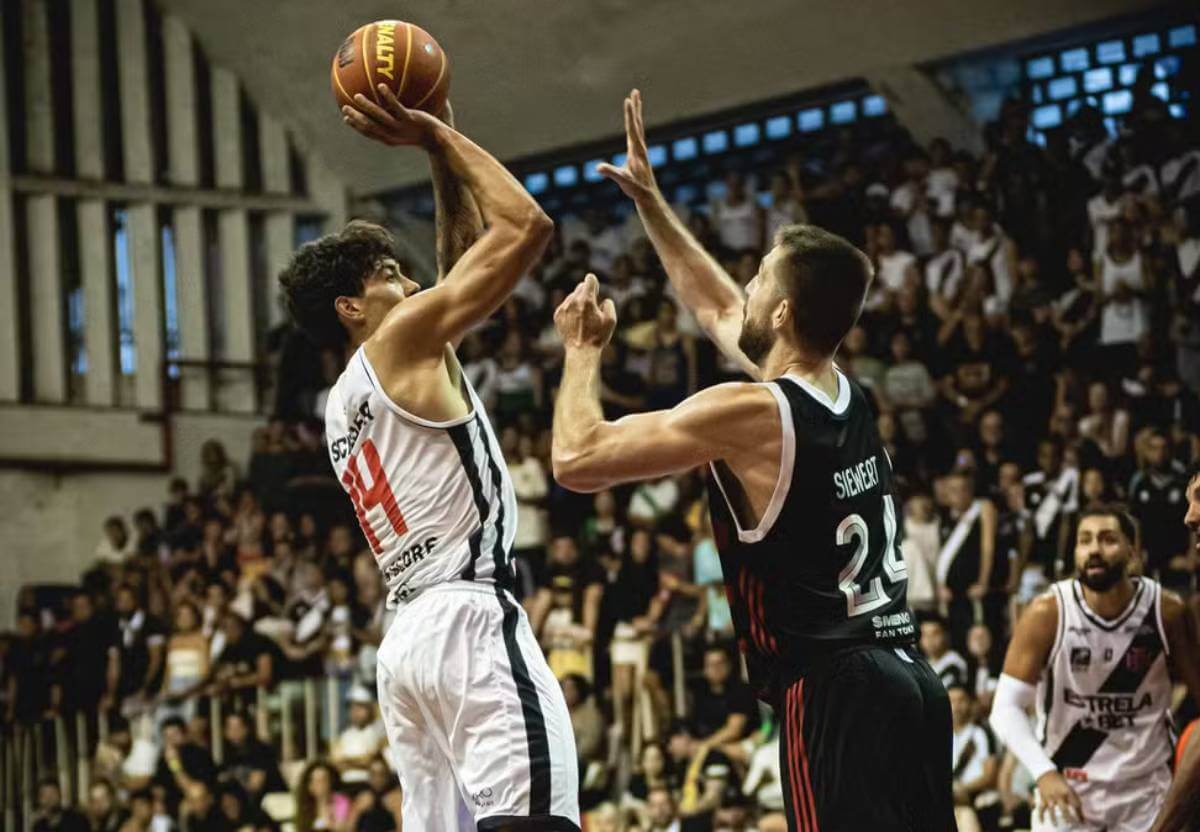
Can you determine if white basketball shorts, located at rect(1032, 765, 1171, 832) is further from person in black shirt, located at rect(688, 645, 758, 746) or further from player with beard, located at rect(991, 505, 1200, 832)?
person in black shirt, located at rect(688, 645, 758, 746)

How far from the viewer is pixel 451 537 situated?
4555 mm

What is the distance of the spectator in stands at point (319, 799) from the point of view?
36.5ft

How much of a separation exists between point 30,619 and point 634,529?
673 centimetres

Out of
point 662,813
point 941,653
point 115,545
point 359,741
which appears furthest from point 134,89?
point 941,653

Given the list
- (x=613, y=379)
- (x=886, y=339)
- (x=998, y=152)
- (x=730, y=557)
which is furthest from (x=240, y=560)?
(x=730, y=557)

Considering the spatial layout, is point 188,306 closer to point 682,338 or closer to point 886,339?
point 682,338

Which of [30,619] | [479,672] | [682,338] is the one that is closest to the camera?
[479,672]

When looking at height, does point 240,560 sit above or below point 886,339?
below

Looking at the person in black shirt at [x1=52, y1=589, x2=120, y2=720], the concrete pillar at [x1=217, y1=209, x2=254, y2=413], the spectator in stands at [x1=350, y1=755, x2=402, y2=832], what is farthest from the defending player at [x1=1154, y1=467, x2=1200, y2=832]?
the concrete pillar at [x1=217, y1=209, x2=254, y2=413]

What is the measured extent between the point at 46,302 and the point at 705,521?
9.30 metres

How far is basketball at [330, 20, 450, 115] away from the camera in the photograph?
4.78m

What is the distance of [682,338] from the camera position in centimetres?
1262

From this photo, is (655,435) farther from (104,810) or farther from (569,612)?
(104,810)

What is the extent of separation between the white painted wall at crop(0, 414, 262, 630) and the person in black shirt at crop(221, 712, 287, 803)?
531 cm
